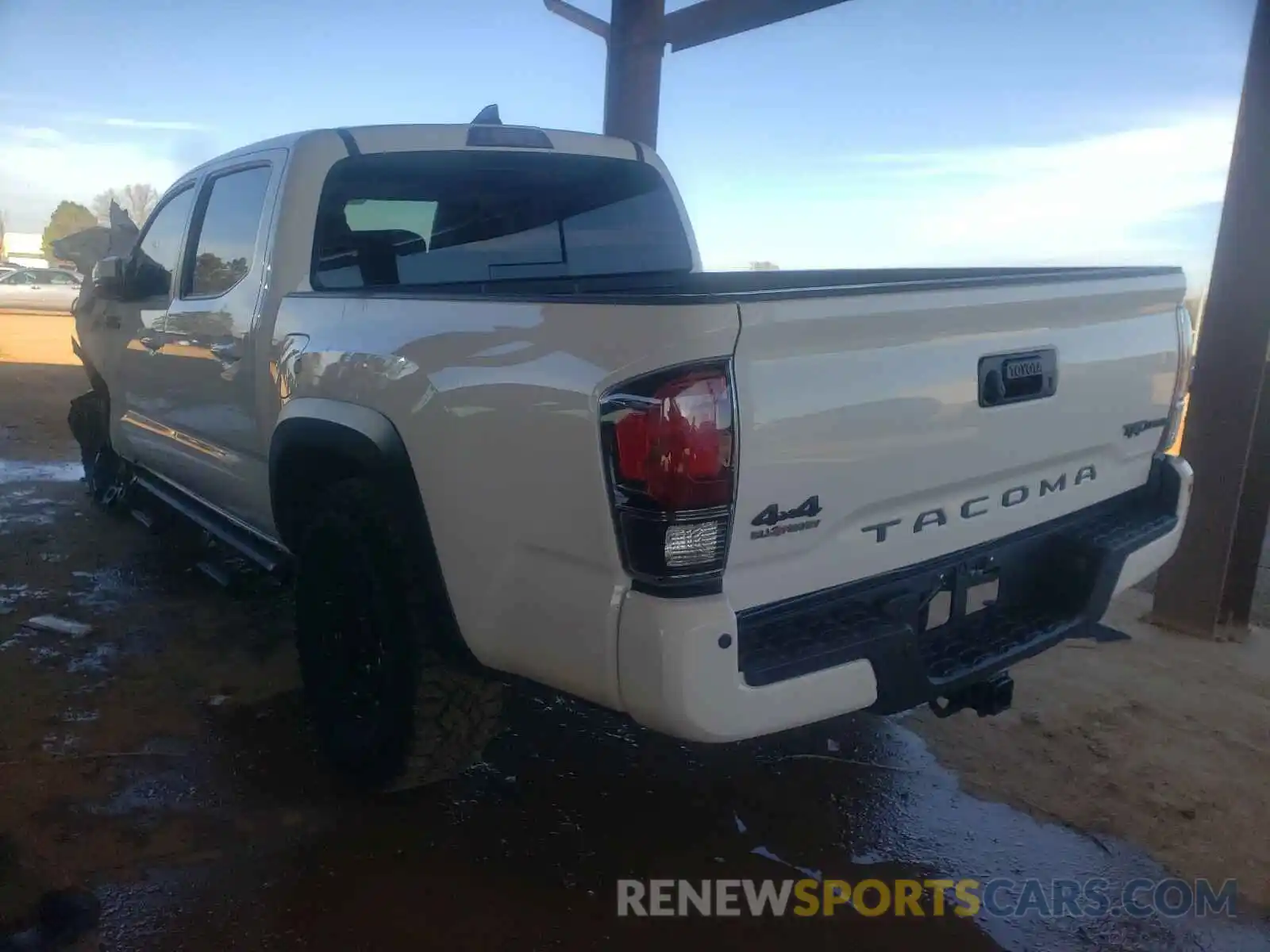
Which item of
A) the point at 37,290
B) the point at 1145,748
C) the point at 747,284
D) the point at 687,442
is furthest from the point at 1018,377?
the point at 37,290

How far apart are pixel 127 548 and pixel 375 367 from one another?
3.69m

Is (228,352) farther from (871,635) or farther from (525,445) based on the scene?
(871,635)

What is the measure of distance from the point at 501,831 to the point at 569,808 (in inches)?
9.1

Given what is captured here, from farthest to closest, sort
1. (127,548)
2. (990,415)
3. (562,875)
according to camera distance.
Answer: (127,548), (562,875), (990,415)

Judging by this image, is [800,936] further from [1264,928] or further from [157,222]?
[157,222]

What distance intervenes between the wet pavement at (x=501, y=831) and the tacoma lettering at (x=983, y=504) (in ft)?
2.90

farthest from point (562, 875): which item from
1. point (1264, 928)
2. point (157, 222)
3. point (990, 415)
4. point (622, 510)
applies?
point (157, 222)

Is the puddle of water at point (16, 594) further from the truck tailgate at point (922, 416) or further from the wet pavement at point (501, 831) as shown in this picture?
the truck tailgate at point (922, 416)

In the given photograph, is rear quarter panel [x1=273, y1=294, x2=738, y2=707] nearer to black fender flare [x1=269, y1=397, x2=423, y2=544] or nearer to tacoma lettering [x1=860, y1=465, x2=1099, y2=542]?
black fender flare [x1=269, y1=397, x2=423, y2=544]

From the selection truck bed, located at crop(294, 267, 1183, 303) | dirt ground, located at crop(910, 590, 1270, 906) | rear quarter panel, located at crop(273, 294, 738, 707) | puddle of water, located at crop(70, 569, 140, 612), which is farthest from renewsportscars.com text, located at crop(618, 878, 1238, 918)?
puddle of water, located at crop(70, 569, 140, 612)

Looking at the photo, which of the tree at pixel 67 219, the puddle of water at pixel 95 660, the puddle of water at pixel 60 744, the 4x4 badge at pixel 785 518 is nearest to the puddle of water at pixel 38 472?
the puddle of water at pixel 95 660

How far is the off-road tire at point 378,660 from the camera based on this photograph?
2576mm

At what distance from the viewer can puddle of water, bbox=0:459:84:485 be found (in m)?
7.21

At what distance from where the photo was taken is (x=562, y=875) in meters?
2.62
